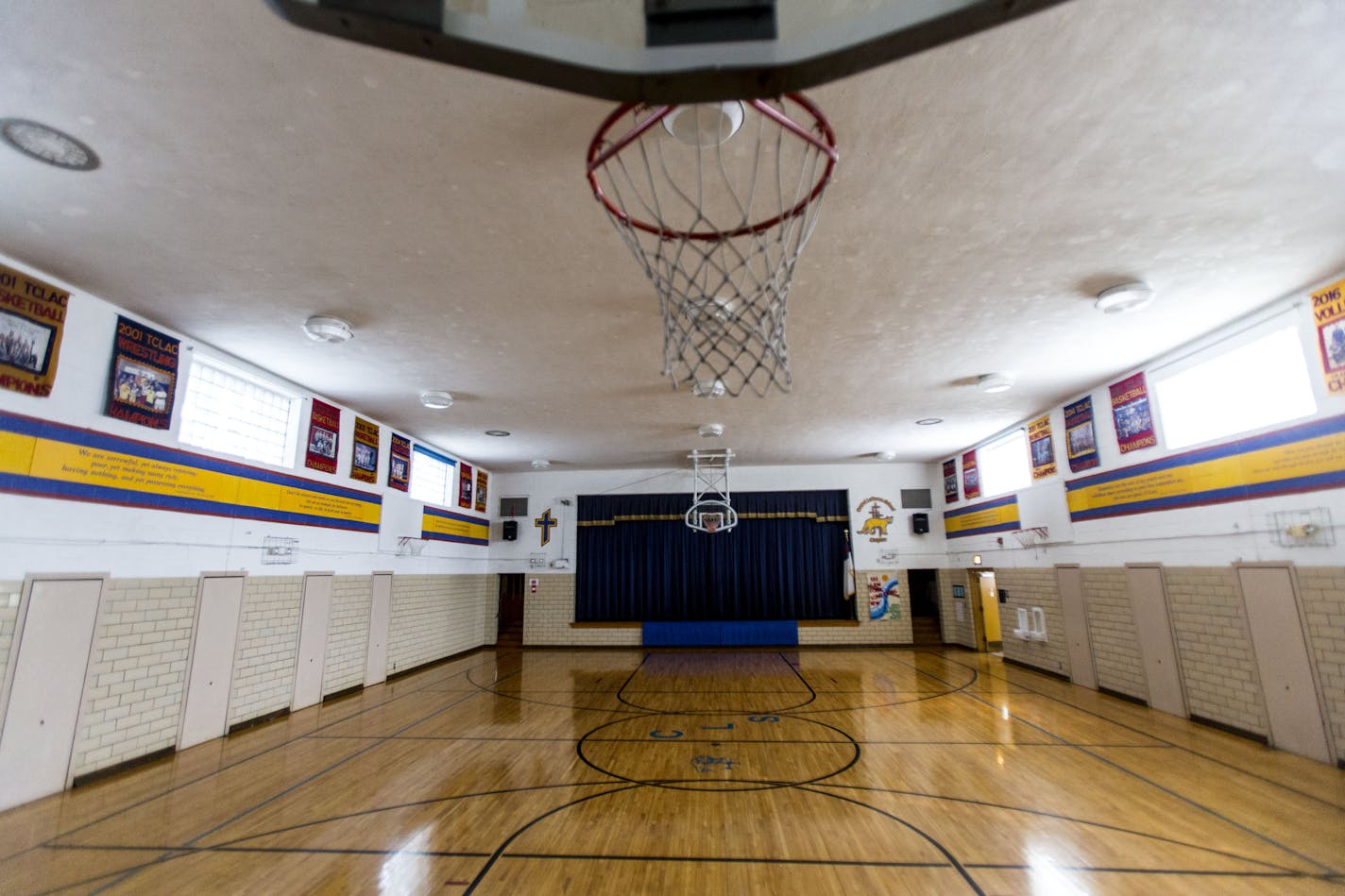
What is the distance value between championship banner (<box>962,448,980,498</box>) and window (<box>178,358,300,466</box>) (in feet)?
32.5

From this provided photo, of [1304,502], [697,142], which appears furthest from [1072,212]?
[1304,502]

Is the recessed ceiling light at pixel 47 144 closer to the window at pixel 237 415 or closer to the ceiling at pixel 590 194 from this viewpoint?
the ceiling at pixel 590 194

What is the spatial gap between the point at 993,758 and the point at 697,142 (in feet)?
15.8

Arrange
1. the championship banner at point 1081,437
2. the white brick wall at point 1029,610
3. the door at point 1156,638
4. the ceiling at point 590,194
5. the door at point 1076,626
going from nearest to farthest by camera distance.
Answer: the ceiling at point 590,194, the door at point 1156,638, the championship banner at point 1081,437, the door at point 1076,626, the white brick wall at point 1029,610

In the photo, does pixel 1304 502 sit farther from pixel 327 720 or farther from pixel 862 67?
pixel 327 720

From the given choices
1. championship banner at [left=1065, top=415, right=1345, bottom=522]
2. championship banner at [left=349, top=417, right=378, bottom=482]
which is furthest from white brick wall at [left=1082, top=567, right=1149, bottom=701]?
championship banner at [left=349, top=417, right=378, bottom=482]

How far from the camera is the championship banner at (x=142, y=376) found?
440cm

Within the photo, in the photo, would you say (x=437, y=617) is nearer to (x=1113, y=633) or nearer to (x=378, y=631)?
(x=378, y=631)

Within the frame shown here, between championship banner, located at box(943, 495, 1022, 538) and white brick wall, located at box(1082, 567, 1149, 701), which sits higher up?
championship banner, located at box(943, 495, 1022, 538)

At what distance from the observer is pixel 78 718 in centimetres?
408

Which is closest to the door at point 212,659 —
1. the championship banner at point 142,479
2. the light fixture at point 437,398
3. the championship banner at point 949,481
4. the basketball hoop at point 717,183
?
the championship banner at point 142,479

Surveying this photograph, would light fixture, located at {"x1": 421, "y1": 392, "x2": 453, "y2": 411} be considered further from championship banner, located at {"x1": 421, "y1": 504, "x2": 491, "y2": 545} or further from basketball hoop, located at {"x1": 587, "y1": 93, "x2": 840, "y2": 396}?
basketball hoop, located at {"x1": 587, "y1": 93, "x2": 840, "y2": 396}

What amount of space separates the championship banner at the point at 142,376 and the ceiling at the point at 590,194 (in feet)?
0.75

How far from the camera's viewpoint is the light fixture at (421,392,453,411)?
6.49m
